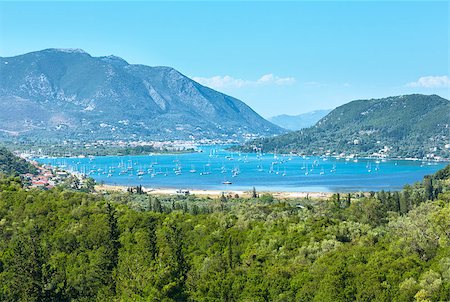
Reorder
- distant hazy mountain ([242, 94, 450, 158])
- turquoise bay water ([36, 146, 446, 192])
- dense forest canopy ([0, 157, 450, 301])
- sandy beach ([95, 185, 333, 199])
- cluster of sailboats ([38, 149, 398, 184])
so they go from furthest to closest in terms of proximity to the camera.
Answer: distant hazy mountain ([242, 94, 450, 158]), cluster of sailboats ([38, 149, 398, 184]), turquoise bay water ([36, 146, 446, 192]), sandy beach ([95, 185, 333, 199]), dense forest canopy ([0, 157, 450, 301])

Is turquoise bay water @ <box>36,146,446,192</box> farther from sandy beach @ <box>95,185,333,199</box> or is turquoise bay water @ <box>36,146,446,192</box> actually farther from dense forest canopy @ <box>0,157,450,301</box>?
dense forest canopy @ <box>0,157,450,301</box>

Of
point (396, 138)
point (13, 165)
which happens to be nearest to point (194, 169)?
point (13, 165)

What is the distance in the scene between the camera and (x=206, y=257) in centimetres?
2581

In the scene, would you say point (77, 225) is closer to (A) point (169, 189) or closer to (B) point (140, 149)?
(A) point (169, 189)

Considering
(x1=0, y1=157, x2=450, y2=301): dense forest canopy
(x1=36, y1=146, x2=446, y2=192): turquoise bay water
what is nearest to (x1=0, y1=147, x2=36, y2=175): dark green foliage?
(x1=36, y1=146, x2=446, y2=192): turquoise bay water

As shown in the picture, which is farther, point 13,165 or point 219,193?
point 13,165

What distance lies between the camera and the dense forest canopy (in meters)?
20.1

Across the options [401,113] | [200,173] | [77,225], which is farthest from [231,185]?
[401,113]

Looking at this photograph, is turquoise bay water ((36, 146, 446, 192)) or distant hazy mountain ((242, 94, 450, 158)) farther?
distant hazy mountain ((242, 94, 450, 158))

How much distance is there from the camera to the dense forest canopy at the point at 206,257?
66.1 ft

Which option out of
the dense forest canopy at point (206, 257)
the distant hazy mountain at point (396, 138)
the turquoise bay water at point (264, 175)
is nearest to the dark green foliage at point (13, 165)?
the turquoise bay water at point (264, 175)

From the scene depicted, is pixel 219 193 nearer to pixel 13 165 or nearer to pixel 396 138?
pixel 13 165

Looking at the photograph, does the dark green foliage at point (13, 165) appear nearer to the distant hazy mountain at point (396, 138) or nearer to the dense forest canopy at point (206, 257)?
the dense forest canopy at point (206, 257)

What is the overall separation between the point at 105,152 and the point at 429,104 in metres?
101
